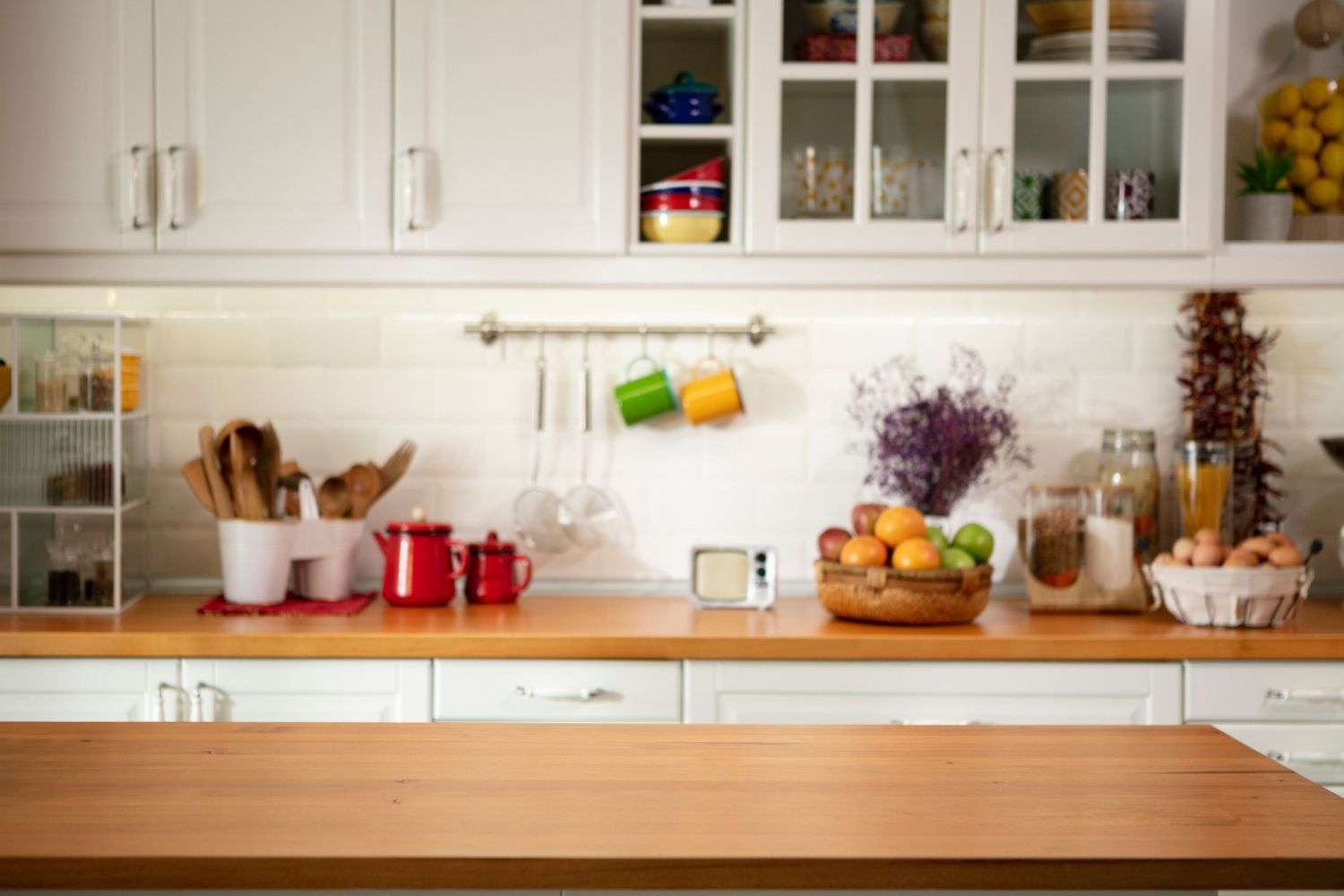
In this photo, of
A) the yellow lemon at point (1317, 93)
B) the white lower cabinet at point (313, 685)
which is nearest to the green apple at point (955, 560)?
the white lower cabinet at point (313, 685)

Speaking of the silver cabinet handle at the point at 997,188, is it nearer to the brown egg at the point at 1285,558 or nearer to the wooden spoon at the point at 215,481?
the brown egg at the point at 1285,558

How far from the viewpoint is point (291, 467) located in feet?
9.69

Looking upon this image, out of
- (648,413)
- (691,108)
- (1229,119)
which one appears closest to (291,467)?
(648,413)

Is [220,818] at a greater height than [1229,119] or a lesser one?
lesser

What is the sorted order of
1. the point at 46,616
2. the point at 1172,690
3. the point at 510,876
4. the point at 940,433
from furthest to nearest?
the point at 940,433
the point at 46,616
the point at 1172,690
the point at 510,876

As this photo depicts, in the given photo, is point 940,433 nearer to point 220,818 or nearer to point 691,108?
point 691,108

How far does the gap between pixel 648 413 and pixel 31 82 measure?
1.42 metres

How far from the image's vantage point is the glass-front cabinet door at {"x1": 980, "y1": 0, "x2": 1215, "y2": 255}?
276cm

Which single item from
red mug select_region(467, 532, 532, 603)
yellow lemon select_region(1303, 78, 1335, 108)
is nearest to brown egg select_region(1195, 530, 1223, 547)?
yellow lemon select_region(1303, 78, 1335, 108)

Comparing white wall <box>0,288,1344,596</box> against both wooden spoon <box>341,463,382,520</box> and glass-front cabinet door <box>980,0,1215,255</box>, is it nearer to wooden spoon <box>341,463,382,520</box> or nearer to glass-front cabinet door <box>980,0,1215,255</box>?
wooden spoon <box>341,463,382,520</box>

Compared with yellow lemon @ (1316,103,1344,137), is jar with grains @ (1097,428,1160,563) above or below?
below

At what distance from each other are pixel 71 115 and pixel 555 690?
1.48 m

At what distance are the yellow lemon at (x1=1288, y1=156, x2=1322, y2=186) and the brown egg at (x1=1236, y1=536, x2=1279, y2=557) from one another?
77 centimetres

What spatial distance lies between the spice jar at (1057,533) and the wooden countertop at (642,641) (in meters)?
0.17
